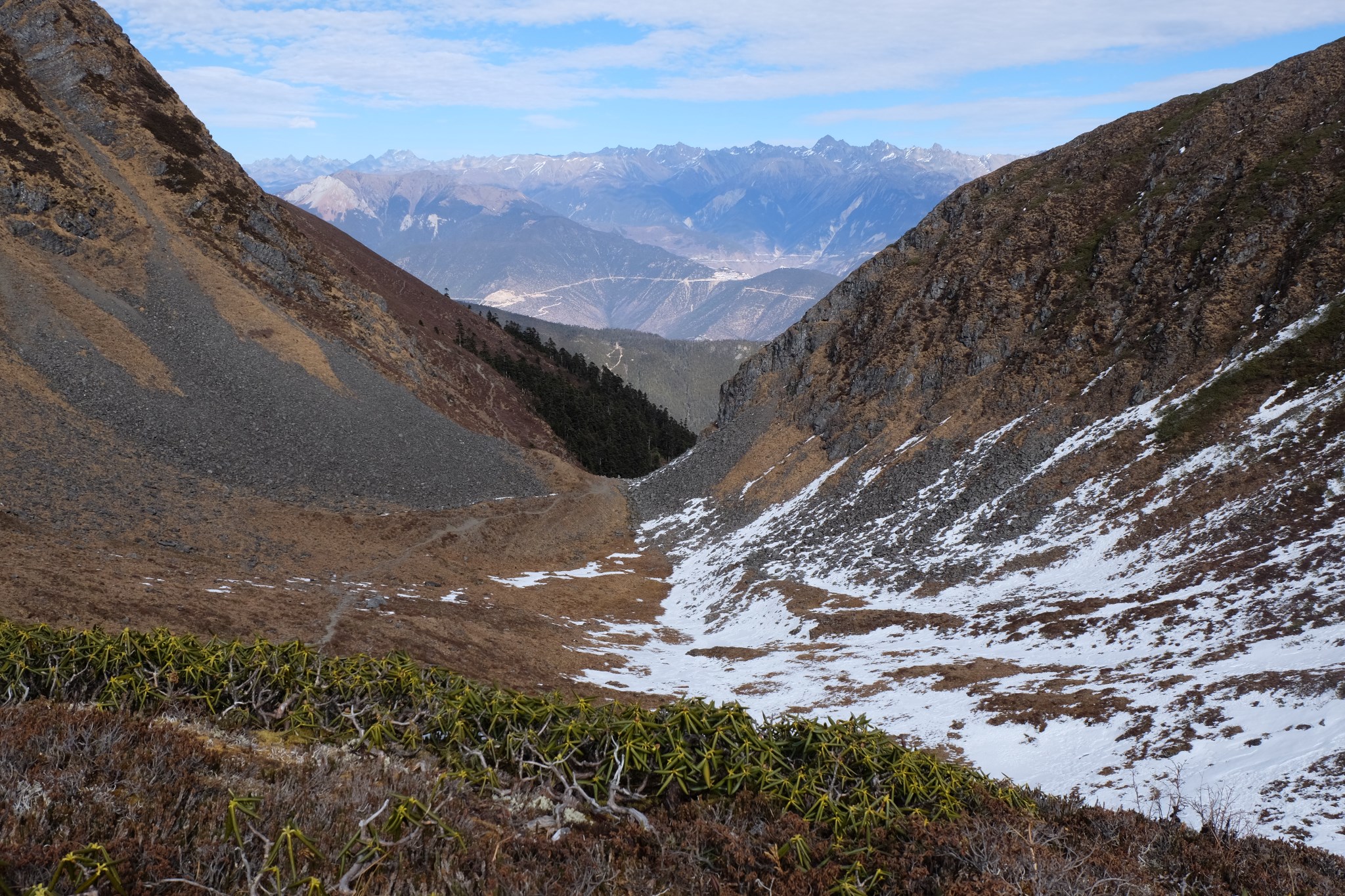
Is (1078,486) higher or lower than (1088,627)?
higher

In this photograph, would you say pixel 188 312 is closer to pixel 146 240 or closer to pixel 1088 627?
pixel 146 240

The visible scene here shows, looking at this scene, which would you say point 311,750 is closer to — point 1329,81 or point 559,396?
point 1329,81

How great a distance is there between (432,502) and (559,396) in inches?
1927

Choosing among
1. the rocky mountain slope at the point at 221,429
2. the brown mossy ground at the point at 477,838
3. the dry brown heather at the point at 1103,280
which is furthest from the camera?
the dry brown heather at the point at 1103,280

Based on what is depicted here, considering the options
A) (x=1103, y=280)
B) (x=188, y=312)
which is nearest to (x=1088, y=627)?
(x=1103, y=280)

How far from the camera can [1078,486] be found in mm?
35156

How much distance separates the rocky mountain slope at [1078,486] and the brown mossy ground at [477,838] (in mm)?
7742

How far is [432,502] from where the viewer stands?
5428 cm

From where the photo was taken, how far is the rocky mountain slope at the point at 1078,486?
17.1 metres

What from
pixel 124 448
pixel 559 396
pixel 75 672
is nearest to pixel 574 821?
pixel 75 672

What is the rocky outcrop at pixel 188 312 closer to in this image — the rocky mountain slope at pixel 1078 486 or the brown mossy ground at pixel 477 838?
the rocky mountain slope at pixel 1078 486

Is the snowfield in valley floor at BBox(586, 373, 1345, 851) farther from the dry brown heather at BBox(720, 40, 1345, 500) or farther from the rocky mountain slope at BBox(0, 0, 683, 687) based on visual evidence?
A: the rocky mountain slope at BBox(0, 0, 683, 687)

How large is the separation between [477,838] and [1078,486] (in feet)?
121

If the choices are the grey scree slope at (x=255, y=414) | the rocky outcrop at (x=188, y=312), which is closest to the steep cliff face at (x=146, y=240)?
the rocky outcrop at (x=188, y=312)
